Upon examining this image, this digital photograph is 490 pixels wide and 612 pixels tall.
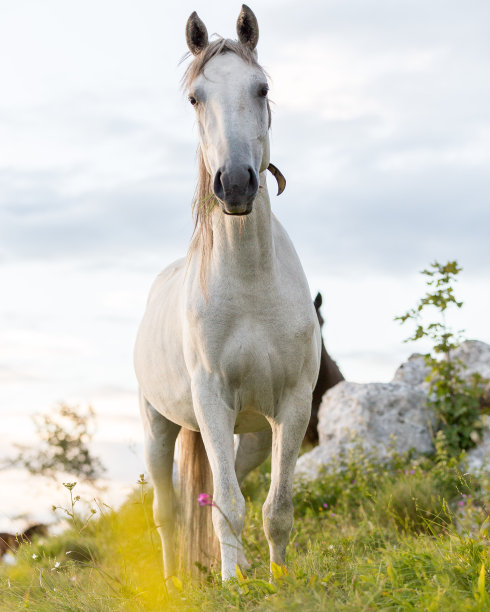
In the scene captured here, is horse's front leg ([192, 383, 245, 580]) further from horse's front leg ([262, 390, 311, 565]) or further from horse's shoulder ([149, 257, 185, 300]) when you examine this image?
horse's shoulder ([149, 257, 185, 300])

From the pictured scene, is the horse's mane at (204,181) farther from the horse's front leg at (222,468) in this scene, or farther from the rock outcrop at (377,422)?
the rock outcrop at (377,422)

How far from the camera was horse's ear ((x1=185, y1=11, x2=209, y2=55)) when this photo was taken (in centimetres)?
377

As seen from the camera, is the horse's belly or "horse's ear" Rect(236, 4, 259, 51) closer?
"horse's ear" Rect(236, 4, 259, 51)

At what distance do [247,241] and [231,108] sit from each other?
0.73 metres

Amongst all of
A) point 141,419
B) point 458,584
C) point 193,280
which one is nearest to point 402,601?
point 458,584

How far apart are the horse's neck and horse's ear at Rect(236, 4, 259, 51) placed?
716mm

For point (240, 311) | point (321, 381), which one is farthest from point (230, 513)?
point (321, 381)

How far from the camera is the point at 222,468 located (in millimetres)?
3588

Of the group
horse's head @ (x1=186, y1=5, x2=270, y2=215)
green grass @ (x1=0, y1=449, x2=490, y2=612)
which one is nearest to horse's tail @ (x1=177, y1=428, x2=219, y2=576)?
green grass @ (x1=0, y1=449, x2=490, y2=612)

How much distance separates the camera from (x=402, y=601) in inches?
101

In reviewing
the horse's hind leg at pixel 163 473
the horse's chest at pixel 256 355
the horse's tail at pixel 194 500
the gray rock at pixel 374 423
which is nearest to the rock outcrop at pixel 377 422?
the gray rock at pixel 374 423

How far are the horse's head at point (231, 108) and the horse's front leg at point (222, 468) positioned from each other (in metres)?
1.08

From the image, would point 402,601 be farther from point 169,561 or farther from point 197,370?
point 169,561

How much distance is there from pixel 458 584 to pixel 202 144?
7.85 feet
